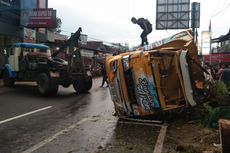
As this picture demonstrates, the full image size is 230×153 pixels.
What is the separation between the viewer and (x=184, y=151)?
6.11 meters

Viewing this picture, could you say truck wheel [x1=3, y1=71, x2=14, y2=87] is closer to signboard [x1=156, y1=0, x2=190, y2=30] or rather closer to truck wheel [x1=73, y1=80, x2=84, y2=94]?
truck wheel [x1=73, y1=80, x2=84, y2=94]

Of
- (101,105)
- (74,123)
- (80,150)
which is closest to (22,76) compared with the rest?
(101,105)

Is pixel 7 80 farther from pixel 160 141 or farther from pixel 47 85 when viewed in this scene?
pixel 160 141

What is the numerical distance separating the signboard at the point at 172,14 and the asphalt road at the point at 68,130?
74.0ft

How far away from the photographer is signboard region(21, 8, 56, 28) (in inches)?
1011

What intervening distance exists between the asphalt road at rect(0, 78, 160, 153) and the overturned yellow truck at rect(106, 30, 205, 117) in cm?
62

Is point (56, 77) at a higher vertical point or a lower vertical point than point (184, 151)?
higher

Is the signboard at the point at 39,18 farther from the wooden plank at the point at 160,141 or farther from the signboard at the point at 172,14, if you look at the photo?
the wooden plank at the point at 160,141

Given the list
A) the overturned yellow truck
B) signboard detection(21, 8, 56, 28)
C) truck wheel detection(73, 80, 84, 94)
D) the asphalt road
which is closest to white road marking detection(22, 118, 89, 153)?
the asphalt road

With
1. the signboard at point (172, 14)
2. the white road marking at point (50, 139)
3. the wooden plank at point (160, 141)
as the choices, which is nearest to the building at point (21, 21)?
the signboard at point (172, 14)

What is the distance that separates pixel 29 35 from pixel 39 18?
1528 millimetres

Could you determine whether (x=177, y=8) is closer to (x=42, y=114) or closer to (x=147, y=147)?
(x=42, y=114)

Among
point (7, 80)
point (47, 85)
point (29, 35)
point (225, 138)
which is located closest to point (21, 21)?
point (29, 35)

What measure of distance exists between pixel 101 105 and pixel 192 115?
407 cm
